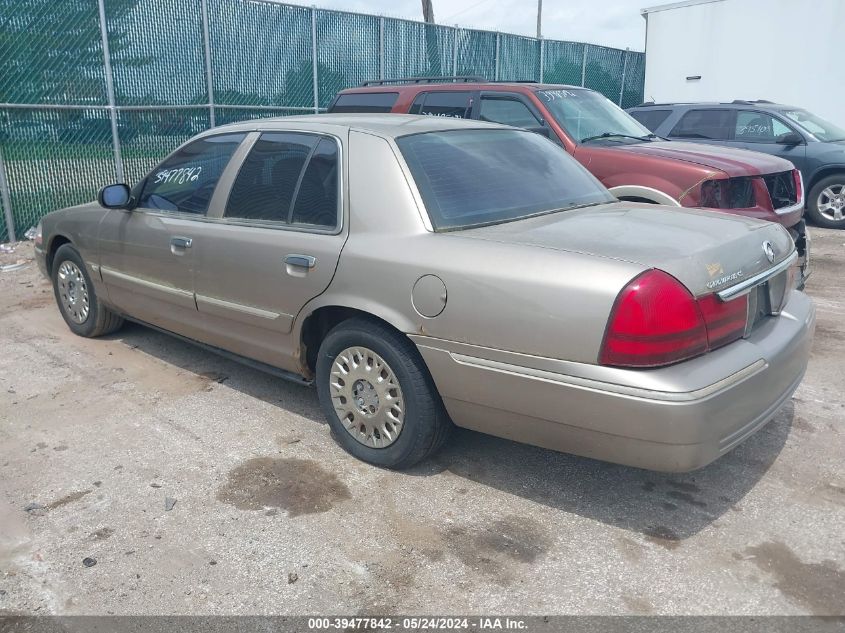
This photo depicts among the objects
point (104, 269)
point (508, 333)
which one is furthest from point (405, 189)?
point (104, 269)

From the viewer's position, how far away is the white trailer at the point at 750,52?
15391mm

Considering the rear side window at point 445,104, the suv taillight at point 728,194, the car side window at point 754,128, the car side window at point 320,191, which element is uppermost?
the rear side window at point 445,104

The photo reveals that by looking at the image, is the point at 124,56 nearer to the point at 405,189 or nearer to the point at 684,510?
the point at 405,189

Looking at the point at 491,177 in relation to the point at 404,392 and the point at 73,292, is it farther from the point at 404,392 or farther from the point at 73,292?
the point at 73,292

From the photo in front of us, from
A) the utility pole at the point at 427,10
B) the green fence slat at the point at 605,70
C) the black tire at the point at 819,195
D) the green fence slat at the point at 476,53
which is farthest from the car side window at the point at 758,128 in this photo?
the utility pole at the point at 427,10

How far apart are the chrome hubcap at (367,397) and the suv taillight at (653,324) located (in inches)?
42.6

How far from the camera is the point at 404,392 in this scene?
11.2 ft

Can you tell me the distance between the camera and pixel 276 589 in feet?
9.10

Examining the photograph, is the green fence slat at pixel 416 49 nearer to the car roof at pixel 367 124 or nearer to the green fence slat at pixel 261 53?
the green fence slat at pixel 261 53

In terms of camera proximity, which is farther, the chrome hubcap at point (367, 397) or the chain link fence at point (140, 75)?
the chain link fence at point (140, 75)

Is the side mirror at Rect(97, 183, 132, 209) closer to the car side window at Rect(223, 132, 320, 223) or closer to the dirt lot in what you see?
the car side window at Rect(223, 132, 320, 223)

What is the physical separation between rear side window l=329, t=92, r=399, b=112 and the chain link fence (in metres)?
2.70

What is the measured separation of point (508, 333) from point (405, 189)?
3.10ft

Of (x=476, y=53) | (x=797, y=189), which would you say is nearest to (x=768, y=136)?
(x=797, y=189)
